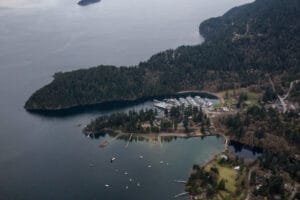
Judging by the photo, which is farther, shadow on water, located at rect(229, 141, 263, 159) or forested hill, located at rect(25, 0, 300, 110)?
forested hill, located at rect(25, 0, 300, 110)

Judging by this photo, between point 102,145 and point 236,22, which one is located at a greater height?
point 236,22

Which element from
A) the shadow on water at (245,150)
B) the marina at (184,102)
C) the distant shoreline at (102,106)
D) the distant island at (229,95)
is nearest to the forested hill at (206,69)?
the distant island at (229,95)

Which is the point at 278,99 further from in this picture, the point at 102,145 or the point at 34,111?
the point at 34,111

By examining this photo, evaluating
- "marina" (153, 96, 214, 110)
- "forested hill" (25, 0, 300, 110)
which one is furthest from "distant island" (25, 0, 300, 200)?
"marina" (153, 96, 214, 110)

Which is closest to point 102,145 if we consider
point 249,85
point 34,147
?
point 34,147

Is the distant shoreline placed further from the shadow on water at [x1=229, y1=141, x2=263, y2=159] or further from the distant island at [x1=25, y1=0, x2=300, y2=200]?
the shadow on water at [x1=229, y1=141, x2=263, y2=159]

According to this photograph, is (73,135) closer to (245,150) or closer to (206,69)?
(245,150)

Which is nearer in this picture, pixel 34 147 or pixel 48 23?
pixel 34 147
